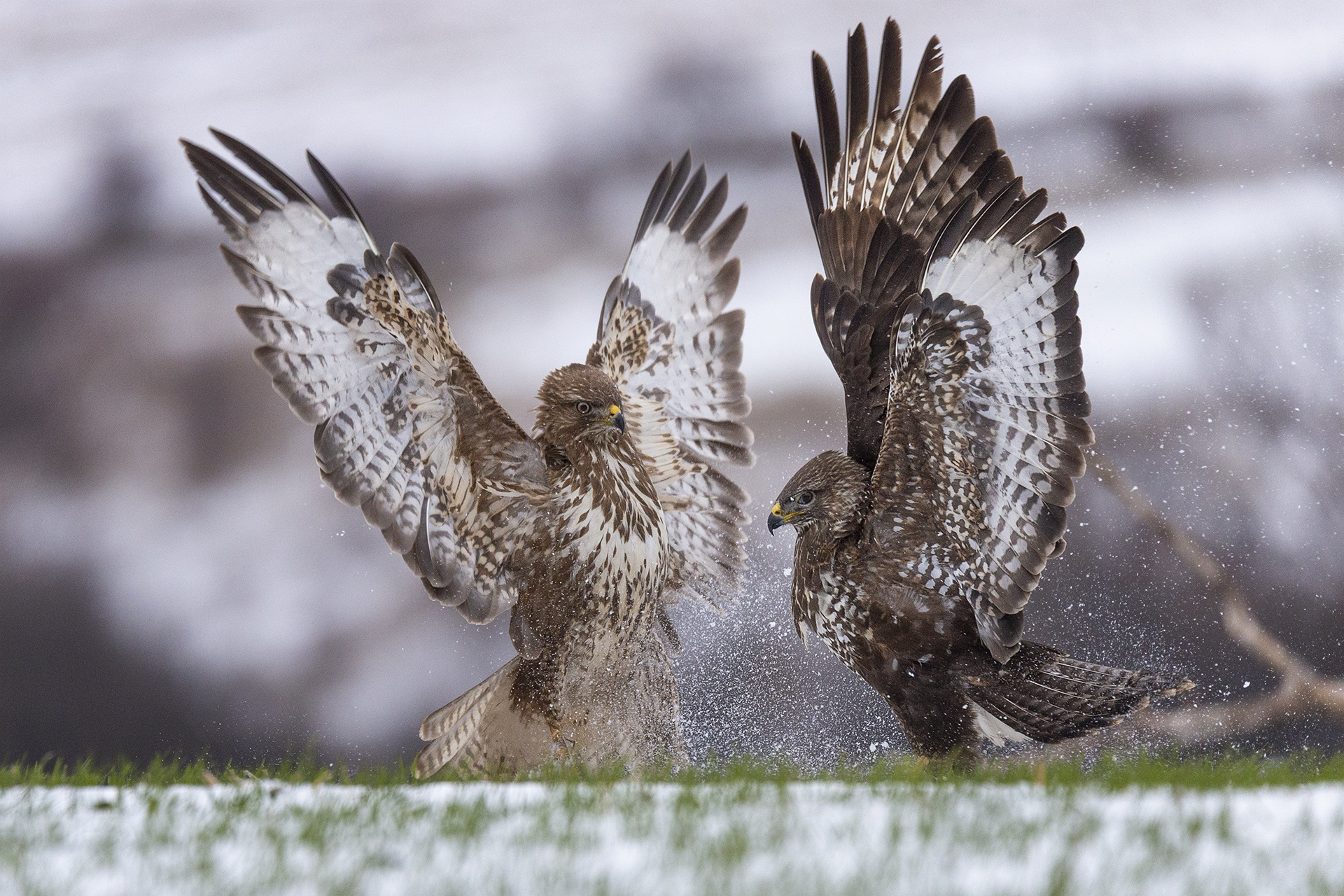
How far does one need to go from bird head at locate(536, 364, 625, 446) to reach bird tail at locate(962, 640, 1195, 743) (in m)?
1.40

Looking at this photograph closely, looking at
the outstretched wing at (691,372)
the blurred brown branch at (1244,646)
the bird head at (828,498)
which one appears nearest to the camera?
the bird head at (828,498)

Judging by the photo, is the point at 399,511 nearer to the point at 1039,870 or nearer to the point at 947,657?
the point at 947,657

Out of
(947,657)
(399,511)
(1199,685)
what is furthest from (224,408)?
(1199,685)

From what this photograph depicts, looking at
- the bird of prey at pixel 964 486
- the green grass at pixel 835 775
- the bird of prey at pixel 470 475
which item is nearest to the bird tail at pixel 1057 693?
the bird of prey at pixel 964 486

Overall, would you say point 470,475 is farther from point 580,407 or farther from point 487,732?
point 487,732

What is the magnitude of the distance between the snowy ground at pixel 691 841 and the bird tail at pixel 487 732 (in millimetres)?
1150

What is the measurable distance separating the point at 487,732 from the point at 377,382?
126cm

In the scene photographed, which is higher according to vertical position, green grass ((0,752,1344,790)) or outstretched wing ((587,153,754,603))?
outstretched wing ((587,153,754,603))

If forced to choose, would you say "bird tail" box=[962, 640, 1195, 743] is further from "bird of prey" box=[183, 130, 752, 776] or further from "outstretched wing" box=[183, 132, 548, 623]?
"outstretched wing" box=[183, 132, 548, 623]

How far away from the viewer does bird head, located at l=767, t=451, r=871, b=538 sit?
356 centimetres

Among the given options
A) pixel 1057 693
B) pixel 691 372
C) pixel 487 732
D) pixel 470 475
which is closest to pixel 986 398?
pixel 1057 693

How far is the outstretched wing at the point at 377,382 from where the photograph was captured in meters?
3.71

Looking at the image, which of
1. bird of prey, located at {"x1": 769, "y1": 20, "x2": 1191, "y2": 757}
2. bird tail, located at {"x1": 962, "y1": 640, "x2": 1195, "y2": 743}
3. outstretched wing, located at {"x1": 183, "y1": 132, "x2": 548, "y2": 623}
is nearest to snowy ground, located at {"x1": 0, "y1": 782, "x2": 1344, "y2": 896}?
bird tail, located at {"x1": 962, "y1": 640, "x2": 1195, "y2": 743}

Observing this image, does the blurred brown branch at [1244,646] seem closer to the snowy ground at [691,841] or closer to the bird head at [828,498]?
the bird head at [828,498]
